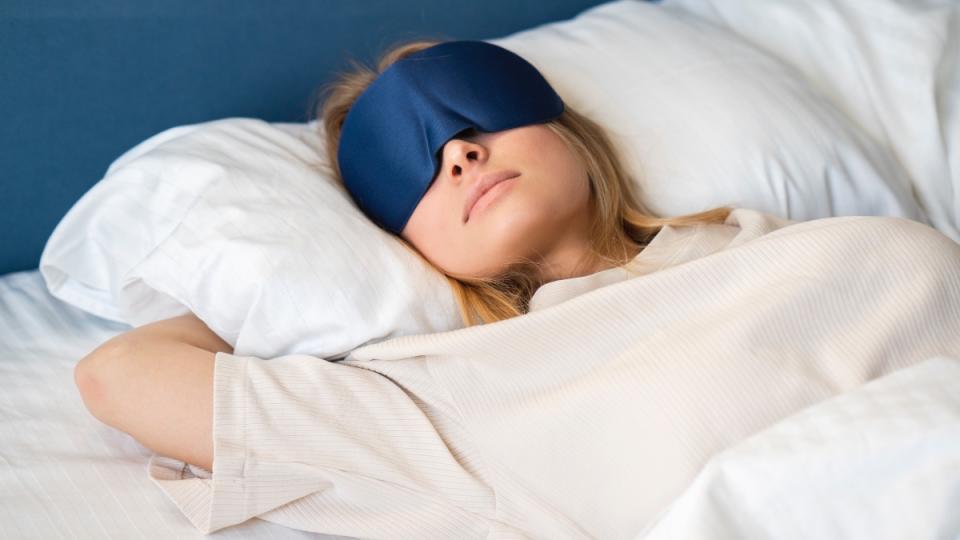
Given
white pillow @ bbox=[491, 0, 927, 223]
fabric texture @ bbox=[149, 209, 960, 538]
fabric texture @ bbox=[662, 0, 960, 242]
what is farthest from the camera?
fabric texture @ bbox=[662, 0, 960, 242]

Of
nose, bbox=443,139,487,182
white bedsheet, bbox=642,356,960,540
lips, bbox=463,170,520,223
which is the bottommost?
white bedsheet, bbox=642,356,960,540

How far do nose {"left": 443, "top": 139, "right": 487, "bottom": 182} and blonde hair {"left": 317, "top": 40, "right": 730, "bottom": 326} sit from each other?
0.33 ft

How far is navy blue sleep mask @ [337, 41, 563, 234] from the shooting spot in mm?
1125

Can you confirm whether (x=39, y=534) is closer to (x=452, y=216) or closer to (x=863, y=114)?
(x=452, y=216)

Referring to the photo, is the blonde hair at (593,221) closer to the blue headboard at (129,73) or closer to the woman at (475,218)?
the woman at (475,218)

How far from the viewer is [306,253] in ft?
3.61

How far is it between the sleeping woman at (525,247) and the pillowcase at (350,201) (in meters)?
0.05

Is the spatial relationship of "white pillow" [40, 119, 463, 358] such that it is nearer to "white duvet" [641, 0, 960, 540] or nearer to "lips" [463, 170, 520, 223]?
"lips" [463, 170, 520, 223]

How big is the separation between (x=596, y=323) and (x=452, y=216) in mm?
214

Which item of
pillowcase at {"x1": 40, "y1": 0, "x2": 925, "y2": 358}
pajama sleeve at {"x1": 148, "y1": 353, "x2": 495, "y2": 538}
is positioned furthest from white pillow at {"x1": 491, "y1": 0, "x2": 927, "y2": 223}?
pajama sleeve at {"x1": 148, "y1": 353, "x2": 495, "y2": 538}

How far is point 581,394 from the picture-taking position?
0.96 meters

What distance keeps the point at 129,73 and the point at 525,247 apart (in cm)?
59

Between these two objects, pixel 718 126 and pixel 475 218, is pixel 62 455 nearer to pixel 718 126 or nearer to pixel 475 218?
pixel 475 218

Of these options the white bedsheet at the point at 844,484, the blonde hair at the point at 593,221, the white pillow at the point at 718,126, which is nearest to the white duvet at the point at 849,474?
the white bedsheet at the point at 844,484
